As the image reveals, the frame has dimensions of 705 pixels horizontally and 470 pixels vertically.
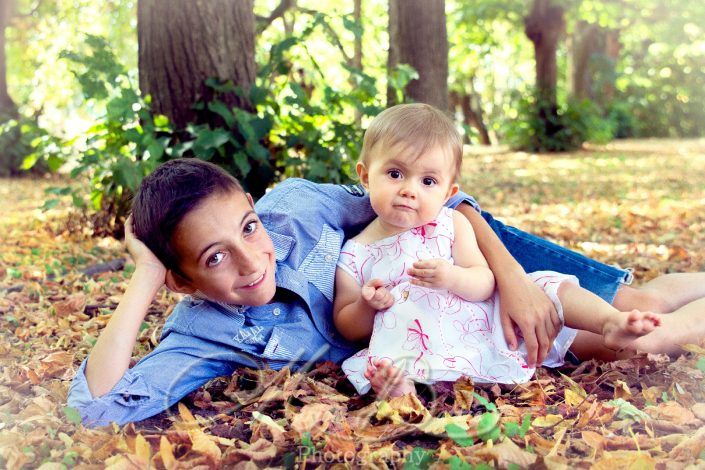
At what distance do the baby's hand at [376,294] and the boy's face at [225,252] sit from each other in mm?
303

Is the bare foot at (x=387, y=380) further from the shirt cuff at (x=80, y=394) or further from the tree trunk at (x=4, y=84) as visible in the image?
the tree trunk at (x=4, y=84)

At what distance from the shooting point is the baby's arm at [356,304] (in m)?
2.16

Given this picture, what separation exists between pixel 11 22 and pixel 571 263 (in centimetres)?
1379

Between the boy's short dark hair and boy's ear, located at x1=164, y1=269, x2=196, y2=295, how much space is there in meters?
0.03

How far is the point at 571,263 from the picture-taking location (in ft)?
8.75

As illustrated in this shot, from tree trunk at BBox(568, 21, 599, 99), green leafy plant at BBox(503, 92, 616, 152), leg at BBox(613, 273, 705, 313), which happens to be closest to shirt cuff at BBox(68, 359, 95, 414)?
leg at BBox(613, 273, 705, 313)

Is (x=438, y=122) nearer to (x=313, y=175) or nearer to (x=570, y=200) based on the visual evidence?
(x=313, y=175)

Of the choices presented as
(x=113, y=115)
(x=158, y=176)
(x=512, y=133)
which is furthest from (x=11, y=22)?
(x=158, y=176)

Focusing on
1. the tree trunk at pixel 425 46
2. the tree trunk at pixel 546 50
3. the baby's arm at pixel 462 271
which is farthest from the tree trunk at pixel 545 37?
the baby's arm at pixel 462 271

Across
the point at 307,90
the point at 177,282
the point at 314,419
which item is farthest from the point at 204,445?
the point at 307,90

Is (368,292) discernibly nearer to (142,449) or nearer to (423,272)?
Answer: (423,272)

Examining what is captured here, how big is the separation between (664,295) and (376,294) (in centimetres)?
115

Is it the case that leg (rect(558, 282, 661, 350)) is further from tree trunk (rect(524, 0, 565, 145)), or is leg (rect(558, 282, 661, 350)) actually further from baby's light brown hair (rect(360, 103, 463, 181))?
tree trunk (rect(524, 0, 565, 145))

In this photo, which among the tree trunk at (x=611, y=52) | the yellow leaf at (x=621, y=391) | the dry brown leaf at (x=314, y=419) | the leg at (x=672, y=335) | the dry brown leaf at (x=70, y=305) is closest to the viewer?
the dry brown leaf at (x=314, y=419)
